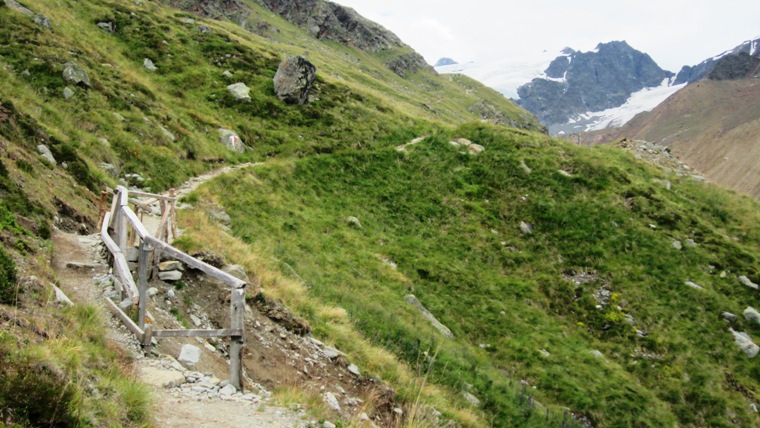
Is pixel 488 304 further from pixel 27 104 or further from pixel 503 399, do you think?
pixel 27 104

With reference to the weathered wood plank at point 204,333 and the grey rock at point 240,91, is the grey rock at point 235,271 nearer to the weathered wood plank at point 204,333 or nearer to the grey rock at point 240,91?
the weathered wood plank at point 204,333

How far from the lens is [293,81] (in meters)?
38.4

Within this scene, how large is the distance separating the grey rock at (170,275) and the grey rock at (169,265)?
0.38ft

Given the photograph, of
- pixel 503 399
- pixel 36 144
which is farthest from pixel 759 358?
pixel 36 144

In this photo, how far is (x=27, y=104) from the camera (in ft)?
65.3

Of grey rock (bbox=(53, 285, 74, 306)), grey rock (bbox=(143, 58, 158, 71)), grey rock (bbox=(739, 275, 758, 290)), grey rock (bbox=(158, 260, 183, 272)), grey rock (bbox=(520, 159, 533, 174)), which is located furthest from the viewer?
grey rock (bbox=(143, 58, 158, 71))

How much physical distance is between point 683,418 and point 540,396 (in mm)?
5271

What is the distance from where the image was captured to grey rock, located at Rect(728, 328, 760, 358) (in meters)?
18.7

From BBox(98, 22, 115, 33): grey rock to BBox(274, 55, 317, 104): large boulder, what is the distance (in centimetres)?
1399

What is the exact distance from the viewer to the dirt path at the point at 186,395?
639 centimetres

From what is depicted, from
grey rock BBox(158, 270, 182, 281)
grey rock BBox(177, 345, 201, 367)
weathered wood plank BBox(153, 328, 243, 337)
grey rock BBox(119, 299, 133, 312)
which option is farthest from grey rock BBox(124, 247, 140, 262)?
weathered wood plank BBox(153, 328, 243, 337)

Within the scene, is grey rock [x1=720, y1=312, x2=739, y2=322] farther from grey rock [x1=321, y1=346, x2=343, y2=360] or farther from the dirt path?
the dirt path

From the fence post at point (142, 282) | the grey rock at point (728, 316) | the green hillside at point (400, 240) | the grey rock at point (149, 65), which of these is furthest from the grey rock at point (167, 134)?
the grey rock at point (728, 316)

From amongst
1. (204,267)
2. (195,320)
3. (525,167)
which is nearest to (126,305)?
(195,320)
